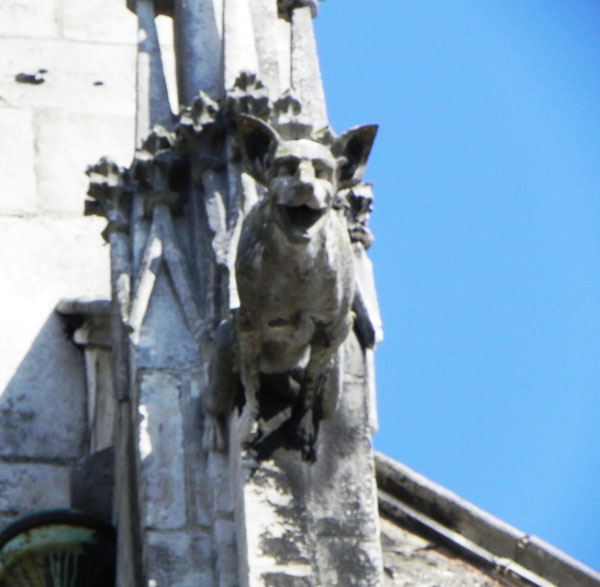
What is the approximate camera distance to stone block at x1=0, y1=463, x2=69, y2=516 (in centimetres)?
1176

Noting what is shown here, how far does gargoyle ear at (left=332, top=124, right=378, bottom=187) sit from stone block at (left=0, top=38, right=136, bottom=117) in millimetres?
3099

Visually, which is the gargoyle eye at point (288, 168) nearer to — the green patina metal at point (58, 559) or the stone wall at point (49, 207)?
the green patina metal at point (58, 559)

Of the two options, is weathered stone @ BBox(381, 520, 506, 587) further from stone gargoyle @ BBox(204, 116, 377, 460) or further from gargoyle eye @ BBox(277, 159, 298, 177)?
gargoyle eye @ BBox(277, 159, 298, 177)

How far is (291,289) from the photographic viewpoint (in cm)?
999

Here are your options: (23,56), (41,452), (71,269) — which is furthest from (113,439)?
(23,56)

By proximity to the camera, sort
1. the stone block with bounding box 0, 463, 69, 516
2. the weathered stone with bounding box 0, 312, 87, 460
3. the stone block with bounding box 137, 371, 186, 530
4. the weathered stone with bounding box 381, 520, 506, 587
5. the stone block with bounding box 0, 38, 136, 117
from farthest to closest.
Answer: the stone block with bounding box 0, 38, 136, 117, the weathered stone with bounding box 0, 312, 87, 460, the stone block with bounding box 0, 463, 69, 516, the weathered stone with bounding box 381, 520, 506, 587, the stone block with bounding box 137, 371, 186, 530

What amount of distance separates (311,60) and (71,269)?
1393mm

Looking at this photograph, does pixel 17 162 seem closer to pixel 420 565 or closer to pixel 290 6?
pixel 290 6

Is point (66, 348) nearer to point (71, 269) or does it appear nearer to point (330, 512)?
point (71, 269)

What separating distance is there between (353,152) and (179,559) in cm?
147

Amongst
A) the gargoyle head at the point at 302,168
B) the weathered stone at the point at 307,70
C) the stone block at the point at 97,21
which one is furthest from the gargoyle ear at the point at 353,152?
the stone block at the point at 97,21

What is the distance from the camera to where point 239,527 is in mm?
10203

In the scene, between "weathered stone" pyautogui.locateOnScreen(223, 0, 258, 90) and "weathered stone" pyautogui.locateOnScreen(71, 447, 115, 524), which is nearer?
"weathered stone" pyautogui.locateOnScreen(71, 447, 115, 524)

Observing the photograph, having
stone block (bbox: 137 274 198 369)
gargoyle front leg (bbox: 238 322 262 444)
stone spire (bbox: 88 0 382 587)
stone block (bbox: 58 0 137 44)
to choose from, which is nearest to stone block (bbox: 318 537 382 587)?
stone spire (bbox: 88 0 382 587)
